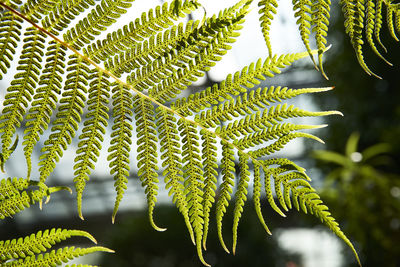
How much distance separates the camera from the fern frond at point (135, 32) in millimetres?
554

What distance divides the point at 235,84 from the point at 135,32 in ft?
0.51

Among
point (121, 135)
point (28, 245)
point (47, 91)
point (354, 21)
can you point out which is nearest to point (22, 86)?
point (47, 91)

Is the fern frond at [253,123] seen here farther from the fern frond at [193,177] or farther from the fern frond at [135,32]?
the fern frond at [135,32]

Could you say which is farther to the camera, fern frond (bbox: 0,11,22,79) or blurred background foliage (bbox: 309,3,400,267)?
blurred background foliage (bbox: 309,3,400,267)

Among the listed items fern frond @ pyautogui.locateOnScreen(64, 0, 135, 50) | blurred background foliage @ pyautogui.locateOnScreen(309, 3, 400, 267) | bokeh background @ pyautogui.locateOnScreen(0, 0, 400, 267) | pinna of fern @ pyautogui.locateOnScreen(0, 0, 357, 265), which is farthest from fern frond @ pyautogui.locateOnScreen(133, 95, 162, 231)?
blurred background foliage @ pyautogui.locateOnScreen(309, 3, 400, 267)

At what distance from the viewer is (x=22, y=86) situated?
1.80ft

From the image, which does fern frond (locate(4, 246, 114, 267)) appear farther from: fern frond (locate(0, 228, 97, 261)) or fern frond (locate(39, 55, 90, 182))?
fern frond (locate(39, 55, 90, 182))

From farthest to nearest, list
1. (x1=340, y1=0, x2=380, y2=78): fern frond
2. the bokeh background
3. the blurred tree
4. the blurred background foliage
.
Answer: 1. the blurred background foliage
2. the bokeh background
3. the blurred tree
4. (x1=340, y1=0, x2=380, y2=78): fern frond

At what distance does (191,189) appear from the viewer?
1.92ft

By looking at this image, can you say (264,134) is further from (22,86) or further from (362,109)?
(362,109)

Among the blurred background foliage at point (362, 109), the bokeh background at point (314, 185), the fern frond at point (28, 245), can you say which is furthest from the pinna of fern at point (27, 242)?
the blurred background foliage at point (362, 109)

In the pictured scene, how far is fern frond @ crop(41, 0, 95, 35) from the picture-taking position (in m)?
0.55

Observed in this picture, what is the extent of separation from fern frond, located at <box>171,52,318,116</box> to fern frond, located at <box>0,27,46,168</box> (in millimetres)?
195

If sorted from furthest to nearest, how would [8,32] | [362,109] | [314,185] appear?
[314,185]
[362,109]
[8,32]
